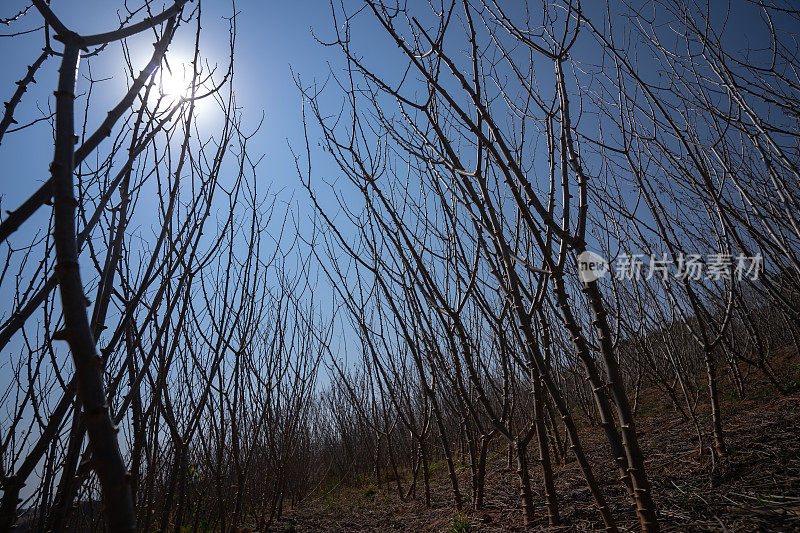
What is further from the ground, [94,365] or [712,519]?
[94,365]

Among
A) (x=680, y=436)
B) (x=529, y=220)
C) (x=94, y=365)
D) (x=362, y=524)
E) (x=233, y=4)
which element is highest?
(x=233, y=4)

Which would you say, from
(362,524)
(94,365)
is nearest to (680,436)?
(362,524)

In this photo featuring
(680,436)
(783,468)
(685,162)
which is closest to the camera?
(783,468)

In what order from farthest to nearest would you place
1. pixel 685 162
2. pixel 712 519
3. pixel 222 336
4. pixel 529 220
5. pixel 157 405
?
1. pixel 685 162
2. pixel 222 336
3. pixel 157 405
4. pixel 712 519
5. pixel 529 220

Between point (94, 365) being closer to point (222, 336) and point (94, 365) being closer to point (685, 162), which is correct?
point (222, 336)

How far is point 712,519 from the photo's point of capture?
138 cm

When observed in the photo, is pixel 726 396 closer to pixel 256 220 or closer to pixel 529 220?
pixel 529 220

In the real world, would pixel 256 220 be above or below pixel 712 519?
above

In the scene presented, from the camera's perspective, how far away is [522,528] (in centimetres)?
194

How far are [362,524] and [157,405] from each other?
8.12 ft

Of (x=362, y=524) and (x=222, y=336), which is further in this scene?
(x=362, y=524)

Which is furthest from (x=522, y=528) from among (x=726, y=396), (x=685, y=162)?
(x=726, y=396)

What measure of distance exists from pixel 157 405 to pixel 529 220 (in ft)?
5.12

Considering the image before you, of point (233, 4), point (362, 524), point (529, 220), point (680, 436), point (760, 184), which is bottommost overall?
point (362, 524)
